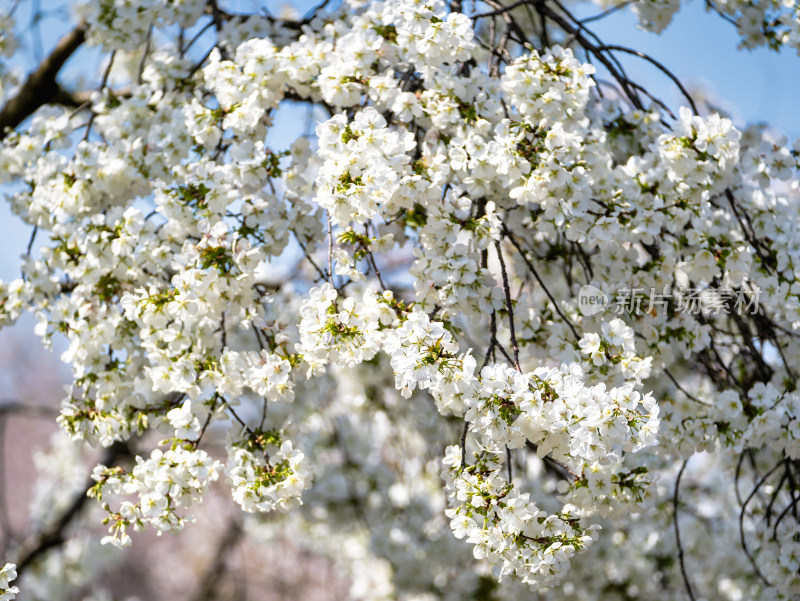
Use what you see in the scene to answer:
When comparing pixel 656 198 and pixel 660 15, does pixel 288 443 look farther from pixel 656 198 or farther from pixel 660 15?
pixel 660 15

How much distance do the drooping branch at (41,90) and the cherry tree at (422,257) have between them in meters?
1.01

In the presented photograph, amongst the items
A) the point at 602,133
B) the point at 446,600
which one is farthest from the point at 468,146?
the point at 446,600

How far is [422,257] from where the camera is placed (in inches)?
77.1

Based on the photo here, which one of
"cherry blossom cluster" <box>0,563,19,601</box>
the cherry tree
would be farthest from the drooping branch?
"cherry blossom cluster" <box>0,563,19,601</box>

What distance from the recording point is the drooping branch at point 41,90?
11.8 ft

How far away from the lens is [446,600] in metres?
4.19

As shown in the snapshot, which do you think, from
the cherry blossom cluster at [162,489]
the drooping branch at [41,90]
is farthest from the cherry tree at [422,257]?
the drooping branch at [41,90]

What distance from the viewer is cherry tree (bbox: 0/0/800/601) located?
1.76m

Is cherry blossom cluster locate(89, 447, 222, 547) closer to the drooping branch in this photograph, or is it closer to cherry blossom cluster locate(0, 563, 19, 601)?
cherry blossom cluster locate(0, 563, 19, 601)

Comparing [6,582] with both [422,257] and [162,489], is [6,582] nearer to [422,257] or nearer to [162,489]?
[162,489]

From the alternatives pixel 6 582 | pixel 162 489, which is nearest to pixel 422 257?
pixel 162 489

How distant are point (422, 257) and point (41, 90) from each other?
265 cm

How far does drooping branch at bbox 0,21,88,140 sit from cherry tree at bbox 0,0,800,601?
1.01 metres

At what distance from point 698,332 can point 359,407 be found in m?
2.51
